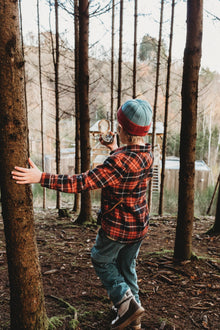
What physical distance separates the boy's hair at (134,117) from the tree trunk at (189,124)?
4.98ft

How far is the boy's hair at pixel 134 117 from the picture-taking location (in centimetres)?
184

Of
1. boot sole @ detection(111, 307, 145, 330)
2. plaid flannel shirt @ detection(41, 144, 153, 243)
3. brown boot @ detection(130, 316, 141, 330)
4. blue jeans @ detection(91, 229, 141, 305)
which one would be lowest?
brown boot @ detection(130, 316, 141, 330)

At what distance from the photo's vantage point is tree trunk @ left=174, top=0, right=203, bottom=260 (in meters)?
3.13

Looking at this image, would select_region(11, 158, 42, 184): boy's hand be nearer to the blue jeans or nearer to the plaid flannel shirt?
the plaid flannel shirt

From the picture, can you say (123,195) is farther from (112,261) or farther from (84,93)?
(84,93)

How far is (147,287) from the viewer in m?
2.88

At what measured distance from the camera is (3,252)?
12.7ft

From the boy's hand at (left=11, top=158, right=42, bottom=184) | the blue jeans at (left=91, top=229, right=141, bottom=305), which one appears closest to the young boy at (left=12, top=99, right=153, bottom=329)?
the blue jeans at (left=91, top=229, right=141, bottom=305)

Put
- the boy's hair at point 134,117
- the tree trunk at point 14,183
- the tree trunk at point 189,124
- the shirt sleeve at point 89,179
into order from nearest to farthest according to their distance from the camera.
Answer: the tree trunk at point 14,183 < the shirt sleeve at point 89,179 < the boy's hair at point 134,117 < the tree trunk at point 189,124

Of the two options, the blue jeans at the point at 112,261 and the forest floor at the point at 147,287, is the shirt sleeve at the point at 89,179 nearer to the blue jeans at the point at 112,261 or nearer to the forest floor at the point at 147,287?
the blue jeans at the point at 112,261

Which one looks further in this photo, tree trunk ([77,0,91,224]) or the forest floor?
tree trunk ([77,0,91,224])

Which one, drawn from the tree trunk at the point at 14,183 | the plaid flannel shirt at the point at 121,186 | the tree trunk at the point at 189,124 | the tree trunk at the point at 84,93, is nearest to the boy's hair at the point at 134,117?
the plaid flannel shirt at the point at 121,186

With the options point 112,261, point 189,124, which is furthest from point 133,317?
point 189,124

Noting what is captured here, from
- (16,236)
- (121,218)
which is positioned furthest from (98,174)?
(16,236)
